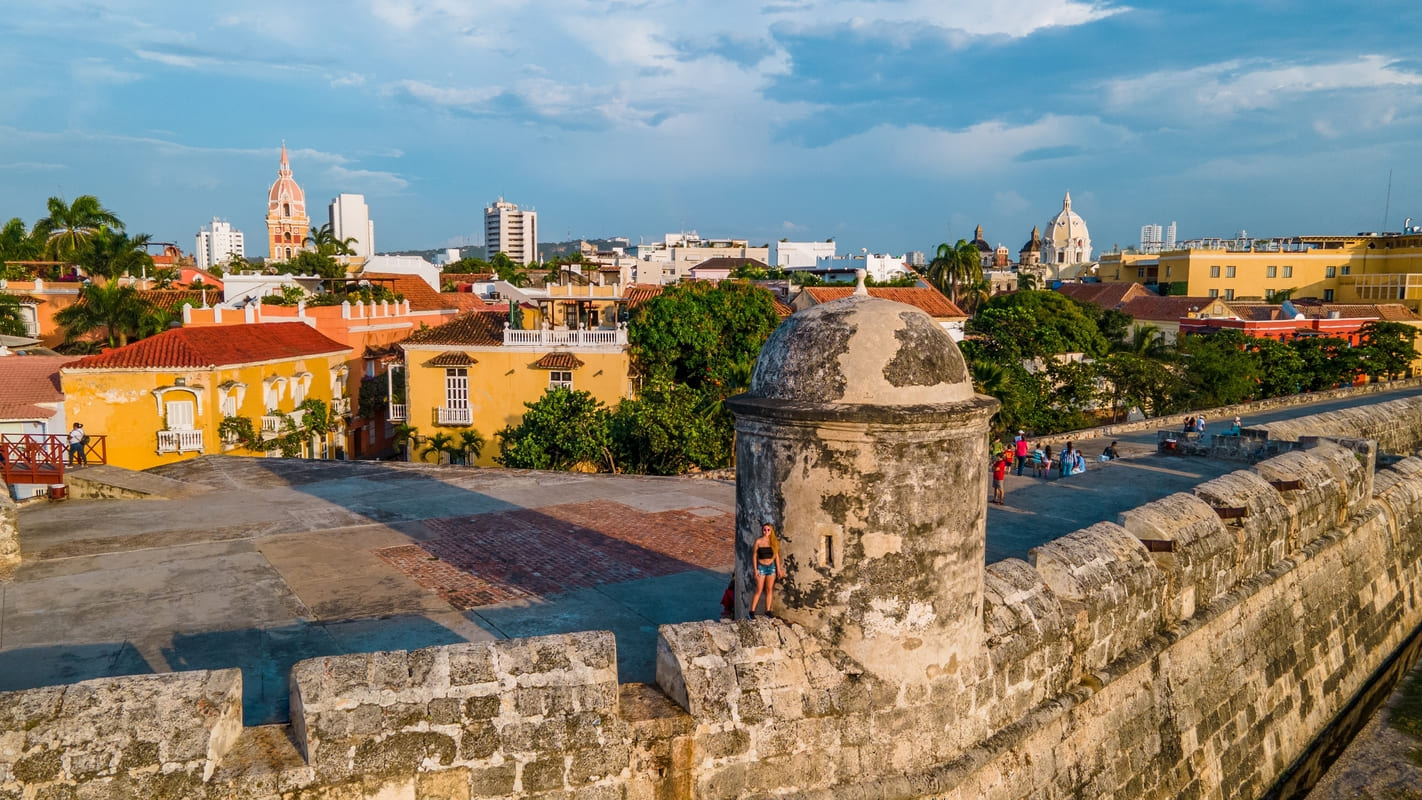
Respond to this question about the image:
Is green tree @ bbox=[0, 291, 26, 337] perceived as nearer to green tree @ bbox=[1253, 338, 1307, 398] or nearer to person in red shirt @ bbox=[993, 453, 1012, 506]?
person in red shirt @ bbox=[993, 453, 1012, 506]

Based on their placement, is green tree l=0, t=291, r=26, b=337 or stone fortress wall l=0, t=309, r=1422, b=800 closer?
stone fortress wall l=0, t=309, r=1422, b=800

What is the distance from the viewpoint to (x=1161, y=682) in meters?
7.18

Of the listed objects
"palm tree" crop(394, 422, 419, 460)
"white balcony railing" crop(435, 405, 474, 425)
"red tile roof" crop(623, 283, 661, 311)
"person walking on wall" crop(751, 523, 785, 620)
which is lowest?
"palm tree" crop(394, 422, 419, 460)

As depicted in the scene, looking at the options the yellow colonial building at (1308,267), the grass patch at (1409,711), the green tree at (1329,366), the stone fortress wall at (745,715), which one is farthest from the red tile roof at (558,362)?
the yellow colonial building at (1308,267)

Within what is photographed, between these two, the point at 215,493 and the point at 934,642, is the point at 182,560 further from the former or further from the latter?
the point at 934,642

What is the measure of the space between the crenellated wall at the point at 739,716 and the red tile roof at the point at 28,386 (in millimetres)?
25343

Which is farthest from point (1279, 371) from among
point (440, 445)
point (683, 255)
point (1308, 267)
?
point (683, 255)

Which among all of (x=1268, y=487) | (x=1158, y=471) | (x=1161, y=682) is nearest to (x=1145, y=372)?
(x=1158, y=471)

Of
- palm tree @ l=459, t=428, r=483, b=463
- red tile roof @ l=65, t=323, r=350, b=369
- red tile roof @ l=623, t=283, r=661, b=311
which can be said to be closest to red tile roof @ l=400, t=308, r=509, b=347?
palm tree @ l=459, t=428, r=483, b=463

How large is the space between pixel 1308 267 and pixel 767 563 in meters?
73.1

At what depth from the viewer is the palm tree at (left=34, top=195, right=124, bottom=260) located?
150ft

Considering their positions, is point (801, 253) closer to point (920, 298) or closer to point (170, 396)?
point (920, 298)

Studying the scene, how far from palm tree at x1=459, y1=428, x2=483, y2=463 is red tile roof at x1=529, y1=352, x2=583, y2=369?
3107 millimetres

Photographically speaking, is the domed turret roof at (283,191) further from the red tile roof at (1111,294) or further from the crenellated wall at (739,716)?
the crenellated wall at (739,716)
